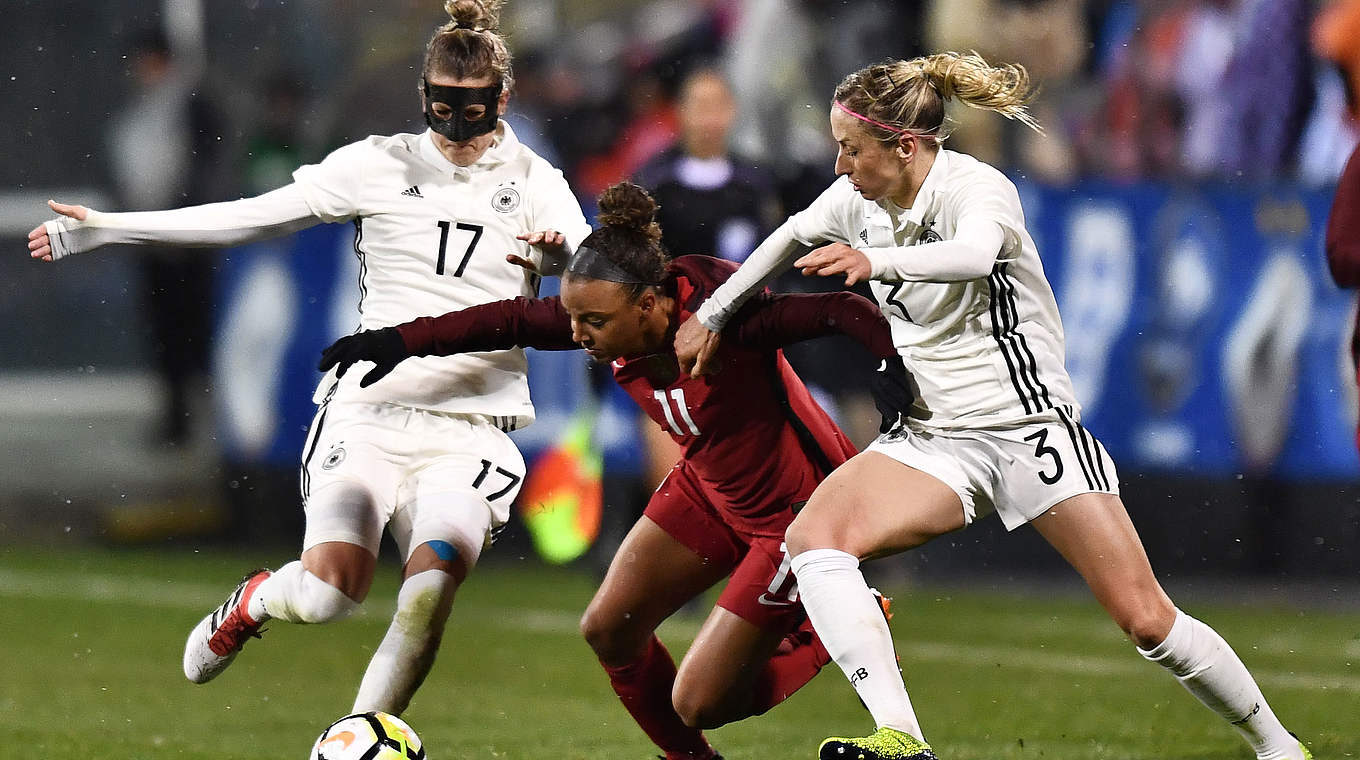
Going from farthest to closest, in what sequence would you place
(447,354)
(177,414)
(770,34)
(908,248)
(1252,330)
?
(177,414) → (770,34) → (1252,330) → (447,354) → (908,248)

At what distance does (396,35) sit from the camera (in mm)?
11953

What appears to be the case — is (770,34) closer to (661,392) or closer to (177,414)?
(177,414)

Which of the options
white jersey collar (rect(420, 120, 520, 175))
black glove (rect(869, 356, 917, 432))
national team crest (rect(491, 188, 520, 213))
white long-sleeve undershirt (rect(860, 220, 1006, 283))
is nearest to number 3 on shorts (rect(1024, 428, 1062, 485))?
black glove (rect(869, 356, 917, 432))

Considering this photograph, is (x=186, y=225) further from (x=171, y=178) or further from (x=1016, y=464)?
(x=171, y=178)

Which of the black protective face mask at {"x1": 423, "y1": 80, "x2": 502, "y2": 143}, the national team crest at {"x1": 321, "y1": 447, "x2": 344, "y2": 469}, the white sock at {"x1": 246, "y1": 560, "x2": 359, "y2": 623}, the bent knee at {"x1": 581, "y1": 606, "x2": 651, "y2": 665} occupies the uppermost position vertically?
the black protective face mask at {"x1": 423, "y1": 80, "x2": 502, "y2": 143}

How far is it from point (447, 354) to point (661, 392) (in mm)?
626

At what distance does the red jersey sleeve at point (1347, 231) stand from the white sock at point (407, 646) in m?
2.54

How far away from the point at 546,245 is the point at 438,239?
37cm

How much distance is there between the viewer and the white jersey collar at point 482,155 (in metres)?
5.92

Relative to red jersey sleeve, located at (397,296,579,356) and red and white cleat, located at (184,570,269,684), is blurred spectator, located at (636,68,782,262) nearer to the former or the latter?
red jersey sleeve, located at (397,296,579,356)

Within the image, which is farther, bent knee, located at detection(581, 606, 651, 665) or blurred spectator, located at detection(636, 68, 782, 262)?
blurred spectator, located at detection(636, 68, 782, 262)

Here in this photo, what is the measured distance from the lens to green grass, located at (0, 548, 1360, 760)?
6547mm

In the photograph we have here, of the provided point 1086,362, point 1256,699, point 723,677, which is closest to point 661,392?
point 723,677

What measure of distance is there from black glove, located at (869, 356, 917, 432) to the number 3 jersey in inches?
43.1
